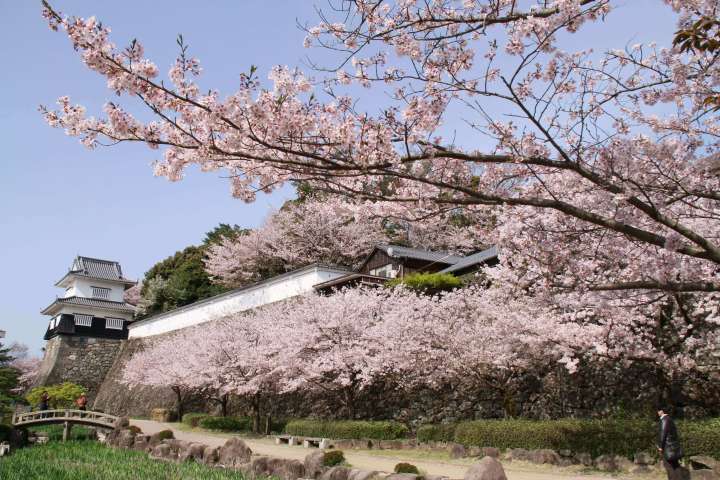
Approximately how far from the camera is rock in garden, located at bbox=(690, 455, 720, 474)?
8.20 meters

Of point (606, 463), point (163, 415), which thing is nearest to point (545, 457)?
point (606, 463)

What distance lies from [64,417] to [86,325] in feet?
56.3

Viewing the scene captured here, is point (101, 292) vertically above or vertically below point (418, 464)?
above

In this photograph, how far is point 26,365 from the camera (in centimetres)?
3944

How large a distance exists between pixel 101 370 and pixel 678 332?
29857 millimetres

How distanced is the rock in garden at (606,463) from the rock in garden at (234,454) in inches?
236

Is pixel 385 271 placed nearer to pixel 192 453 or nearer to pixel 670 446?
pixel 192 453

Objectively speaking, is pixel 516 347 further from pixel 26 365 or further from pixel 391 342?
pixel 26 365

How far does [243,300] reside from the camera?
2416 centimetres

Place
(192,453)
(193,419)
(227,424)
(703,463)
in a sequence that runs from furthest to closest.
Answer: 1. (193,419)
2. (227,424)
3. (192,453)
4. (703,463)

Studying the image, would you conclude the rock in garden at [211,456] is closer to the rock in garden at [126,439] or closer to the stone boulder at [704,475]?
the rock in garden at [126,439]

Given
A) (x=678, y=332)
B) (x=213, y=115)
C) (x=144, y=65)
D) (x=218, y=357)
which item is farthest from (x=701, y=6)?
(x=218, y=357)

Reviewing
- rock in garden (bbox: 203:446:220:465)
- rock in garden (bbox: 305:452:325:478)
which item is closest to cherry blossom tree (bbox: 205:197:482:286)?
rock in garden (bbox: 203:446:220:465)

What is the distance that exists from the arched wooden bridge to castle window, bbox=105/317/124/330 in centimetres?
1628
